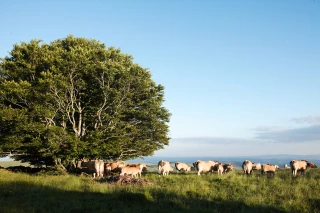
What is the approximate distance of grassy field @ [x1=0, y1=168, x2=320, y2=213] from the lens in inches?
577

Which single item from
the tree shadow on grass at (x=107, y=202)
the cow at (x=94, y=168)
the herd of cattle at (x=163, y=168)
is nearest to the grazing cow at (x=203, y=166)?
the herd of cattle at (x=163, y=168)

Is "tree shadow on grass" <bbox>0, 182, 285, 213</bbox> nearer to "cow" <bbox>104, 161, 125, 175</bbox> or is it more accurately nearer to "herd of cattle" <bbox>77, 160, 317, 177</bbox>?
"herd of cattle" <bbox>77, 160, 317, 177</bbox>

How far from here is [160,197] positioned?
1728 cm

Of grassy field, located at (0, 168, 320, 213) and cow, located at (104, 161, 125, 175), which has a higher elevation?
cow, located at (104, 161, 125, 175)

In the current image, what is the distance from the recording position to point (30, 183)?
21078 millimetres

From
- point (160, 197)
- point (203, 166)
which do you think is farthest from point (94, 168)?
point (160, 197)

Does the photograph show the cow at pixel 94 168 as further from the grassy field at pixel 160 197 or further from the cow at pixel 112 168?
the grassy field at pixel 160 197

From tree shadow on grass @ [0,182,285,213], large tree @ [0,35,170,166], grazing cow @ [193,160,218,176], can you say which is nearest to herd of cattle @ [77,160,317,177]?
grazing cow @ [193,160,218,176]

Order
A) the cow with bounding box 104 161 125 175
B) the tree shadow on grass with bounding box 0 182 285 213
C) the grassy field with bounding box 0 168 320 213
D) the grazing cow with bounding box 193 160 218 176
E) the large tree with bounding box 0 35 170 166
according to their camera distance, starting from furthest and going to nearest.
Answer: the cow with bounding box 104 161 125 175 < the grazing cow with bounding box 193 160 218 176 < the large tree with bounding box 0 35 170 166 < the grassy field with bounding box 0 168 320 213 < the tree shadow on grass with bounding box 0 182 285 213

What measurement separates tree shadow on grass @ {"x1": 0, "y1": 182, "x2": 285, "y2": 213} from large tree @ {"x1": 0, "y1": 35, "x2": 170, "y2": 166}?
10980mm

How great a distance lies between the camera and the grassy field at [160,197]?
1465cm

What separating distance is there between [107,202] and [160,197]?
339 centimetres

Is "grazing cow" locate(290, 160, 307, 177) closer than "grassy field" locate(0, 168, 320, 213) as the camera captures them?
No

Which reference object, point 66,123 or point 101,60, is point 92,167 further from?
point 101,60
